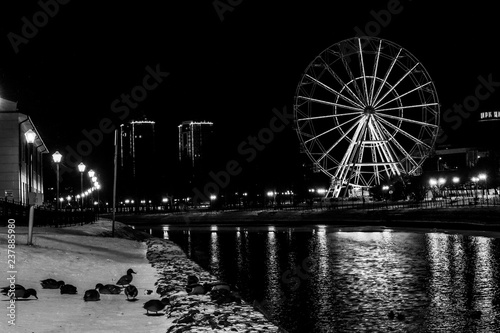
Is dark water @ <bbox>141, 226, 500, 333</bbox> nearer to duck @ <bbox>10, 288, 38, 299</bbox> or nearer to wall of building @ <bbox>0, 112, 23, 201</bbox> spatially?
duck @ <bbox>10, 288, 38, 299</bbox>

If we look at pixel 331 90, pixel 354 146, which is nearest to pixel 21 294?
pixel 331 90

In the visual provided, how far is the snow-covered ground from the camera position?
1106cm

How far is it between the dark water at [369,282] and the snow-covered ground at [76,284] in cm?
300

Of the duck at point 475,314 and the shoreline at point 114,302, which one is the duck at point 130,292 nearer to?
the shoreline at point 114,302

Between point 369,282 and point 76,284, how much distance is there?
8.50 metres

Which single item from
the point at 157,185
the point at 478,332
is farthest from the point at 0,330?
the point at 157,185

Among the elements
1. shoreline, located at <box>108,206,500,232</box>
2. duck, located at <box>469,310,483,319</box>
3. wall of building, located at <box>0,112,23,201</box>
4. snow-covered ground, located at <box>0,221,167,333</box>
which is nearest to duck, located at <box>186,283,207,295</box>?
snow-covered ground, located at <box>0,221,167,333</box>

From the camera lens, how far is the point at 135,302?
1402 cm

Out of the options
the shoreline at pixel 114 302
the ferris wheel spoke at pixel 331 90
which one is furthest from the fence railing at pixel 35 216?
the ferris wheel spoke at pixel 331 90

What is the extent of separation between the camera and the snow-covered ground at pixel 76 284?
11.1 m

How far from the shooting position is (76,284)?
1583 centimetres

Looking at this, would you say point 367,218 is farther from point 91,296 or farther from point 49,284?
point 91,296

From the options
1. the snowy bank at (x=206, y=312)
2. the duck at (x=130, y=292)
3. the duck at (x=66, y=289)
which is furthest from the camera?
the duck at (x=130, y=292)

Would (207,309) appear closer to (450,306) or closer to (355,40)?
(450,306)
